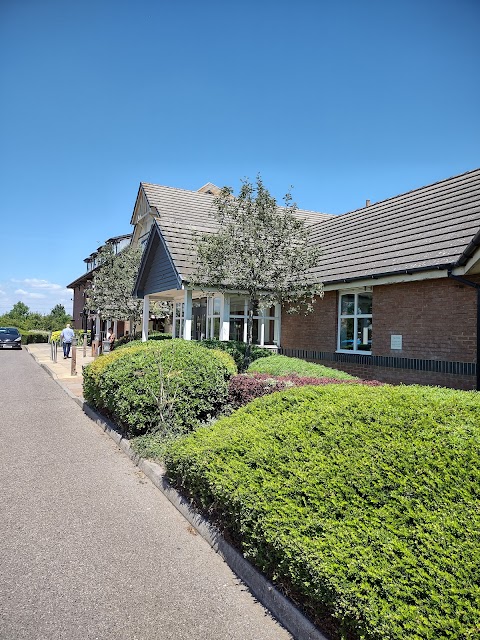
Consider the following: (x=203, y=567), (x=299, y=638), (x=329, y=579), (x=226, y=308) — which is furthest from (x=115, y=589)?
(x=226, y=308)

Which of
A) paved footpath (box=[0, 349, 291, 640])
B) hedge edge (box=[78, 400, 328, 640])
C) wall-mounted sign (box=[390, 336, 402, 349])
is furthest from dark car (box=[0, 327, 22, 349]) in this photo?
hedge edge (box=[78, 400, 328, 640])

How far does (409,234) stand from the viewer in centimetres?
1273

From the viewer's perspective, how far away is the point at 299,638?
3.06 meters

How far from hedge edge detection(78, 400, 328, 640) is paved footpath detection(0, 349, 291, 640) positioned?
6 centimetres

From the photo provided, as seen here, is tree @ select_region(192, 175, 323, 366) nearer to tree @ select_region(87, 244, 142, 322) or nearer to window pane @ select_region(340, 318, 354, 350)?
window pane @ select_region(340, 318, 354, 350)

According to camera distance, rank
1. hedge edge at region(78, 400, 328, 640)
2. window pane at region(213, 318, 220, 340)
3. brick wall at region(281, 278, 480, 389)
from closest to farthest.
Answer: hedge edge at region(78, 400, 328, 640)
brick wall at region(281, 278, 480, 389)
window pane at region(213, 318, 220, 340)

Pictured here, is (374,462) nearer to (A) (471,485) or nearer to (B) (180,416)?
(A) (471,485)

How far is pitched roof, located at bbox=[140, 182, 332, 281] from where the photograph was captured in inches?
606

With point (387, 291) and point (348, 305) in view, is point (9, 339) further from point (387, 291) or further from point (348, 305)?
point (387, 291)

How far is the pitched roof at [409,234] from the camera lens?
35.8 feet

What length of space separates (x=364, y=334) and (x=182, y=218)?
999 cm

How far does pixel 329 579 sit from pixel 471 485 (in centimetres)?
111

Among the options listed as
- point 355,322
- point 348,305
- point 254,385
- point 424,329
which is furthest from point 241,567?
point 348,305

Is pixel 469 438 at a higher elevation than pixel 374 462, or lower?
higher
